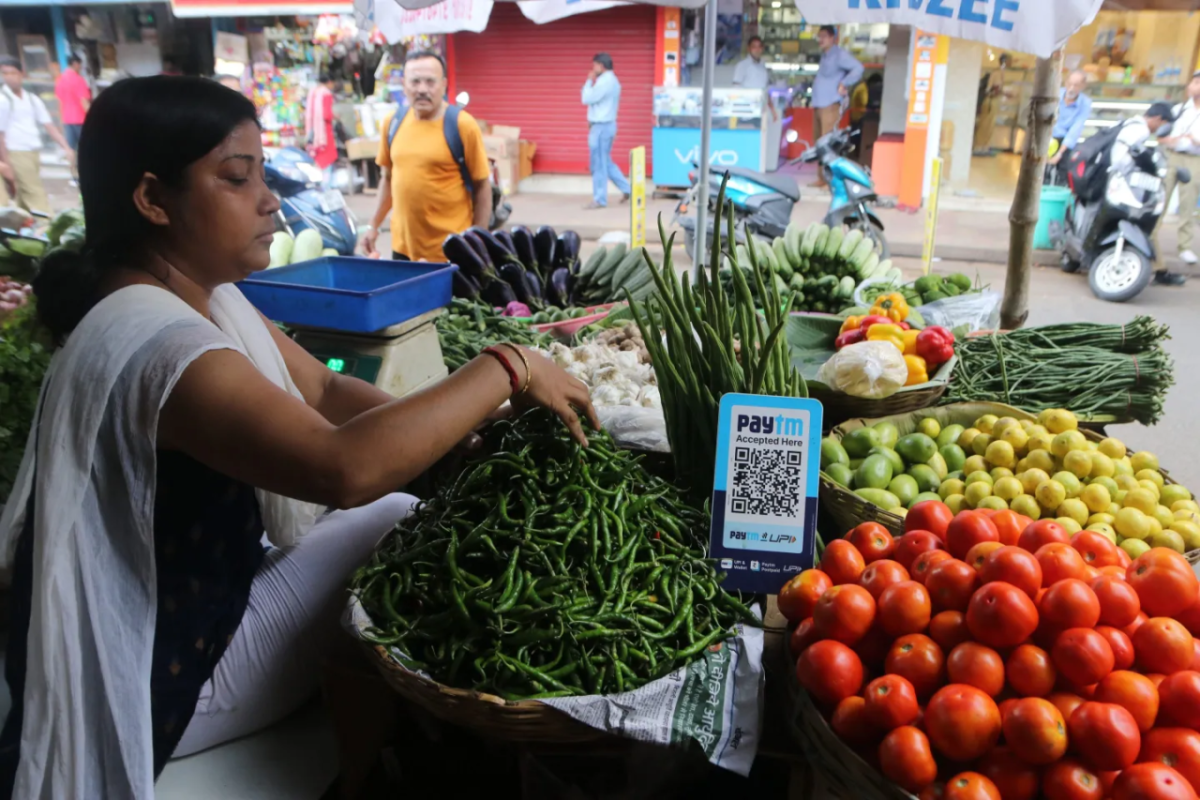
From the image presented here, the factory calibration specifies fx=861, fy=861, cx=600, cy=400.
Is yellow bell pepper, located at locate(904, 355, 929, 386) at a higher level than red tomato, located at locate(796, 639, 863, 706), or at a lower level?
higher

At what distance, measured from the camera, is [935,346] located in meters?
3.02

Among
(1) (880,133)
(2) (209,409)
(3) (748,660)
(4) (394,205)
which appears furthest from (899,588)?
(1) (880,133)

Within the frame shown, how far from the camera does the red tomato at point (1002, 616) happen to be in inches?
55.9

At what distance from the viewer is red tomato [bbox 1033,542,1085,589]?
1524 millimetres

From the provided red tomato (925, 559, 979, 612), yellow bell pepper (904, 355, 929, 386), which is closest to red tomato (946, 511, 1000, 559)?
red tomato (925, 559, 979, 612)

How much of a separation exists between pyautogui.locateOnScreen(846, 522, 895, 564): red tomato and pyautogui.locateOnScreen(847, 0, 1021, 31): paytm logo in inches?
75.6

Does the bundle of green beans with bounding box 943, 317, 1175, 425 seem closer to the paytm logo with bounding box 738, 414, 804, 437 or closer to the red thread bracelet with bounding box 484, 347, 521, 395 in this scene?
the paytm logo with bounding box 738, 414, 804, 437

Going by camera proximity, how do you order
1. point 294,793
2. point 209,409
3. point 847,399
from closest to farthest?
1. point 209,409
2. point 294,793
3. point 847,399

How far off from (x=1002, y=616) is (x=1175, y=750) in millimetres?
296

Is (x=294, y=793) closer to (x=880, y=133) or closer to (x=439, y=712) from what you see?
(x=439, y=712)

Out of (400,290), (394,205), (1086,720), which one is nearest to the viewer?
(1086,720)

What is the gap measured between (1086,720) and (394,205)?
5376mm

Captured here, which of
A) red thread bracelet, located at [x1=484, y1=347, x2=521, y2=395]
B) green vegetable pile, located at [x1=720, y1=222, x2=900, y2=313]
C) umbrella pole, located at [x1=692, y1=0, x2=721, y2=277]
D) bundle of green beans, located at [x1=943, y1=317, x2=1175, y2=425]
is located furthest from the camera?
green vegetable pile, located at [x1=720, y1=222, x2=900, y2=313]

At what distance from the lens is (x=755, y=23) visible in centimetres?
1490
